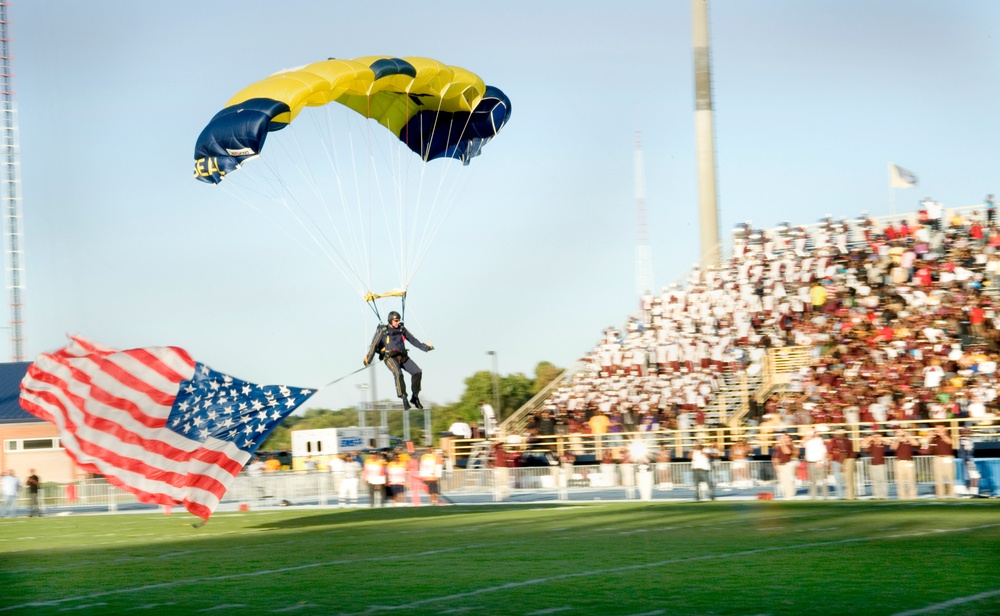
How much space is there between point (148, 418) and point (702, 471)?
11256mm

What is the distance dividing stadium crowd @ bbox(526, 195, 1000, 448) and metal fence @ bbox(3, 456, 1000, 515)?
85.3 inches

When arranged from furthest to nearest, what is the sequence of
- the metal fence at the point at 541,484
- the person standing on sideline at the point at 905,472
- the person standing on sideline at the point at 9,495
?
1. the person standing on sideline at the point at 9,495
2. the metal fence at the point at 541,484
3. the person standing on sideline at the point at 905,472

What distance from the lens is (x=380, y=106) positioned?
2244 cm

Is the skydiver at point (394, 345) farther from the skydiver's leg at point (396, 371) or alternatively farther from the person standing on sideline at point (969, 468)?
the person standing on sideline at point (969, 468)

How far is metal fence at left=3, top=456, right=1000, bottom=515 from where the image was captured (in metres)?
25.5

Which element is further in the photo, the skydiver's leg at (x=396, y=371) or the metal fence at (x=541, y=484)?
the metal fence at (x=541, y=484)

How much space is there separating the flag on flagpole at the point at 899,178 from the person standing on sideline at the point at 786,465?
1494cm

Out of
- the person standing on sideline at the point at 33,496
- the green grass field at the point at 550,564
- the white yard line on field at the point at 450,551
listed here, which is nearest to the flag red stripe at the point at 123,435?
the green grass field at the point at 550,564

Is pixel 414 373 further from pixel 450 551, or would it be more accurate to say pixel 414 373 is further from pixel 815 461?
pixel 815 461

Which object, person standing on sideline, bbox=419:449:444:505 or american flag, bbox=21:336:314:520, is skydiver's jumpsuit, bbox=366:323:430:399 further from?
person standing on sideline, bbox=419:449:444:505

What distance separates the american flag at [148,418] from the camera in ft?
57.0

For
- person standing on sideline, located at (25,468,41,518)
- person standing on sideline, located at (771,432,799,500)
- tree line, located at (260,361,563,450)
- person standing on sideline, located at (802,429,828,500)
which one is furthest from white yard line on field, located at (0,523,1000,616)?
tree line, located at (260,361,563,450)

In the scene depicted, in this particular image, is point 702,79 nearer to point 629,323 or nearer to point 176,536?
point 629,323

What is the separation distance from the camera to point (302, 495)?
30.2 meters
